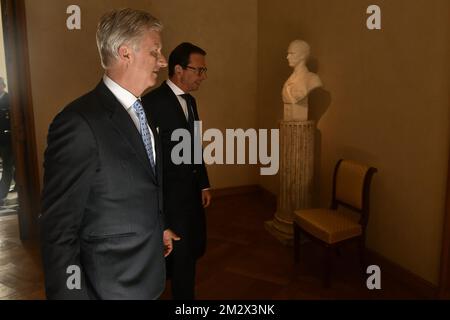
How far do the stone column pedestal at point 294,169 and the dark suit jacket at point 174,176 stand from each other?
1463mm

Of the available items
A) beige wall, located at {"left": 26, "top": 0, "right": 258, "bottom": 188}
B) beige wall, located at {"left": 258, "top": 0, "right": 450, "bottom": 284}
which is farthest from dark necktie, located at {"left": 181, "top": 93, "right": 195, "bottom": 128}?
beige wall, located at {"left": 26, "top": 0, "right": 258, "bottom": 188}

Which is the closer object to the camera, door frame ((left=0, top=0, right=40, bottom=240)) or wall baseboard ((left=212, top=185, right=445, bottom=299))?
wall baseboard ((left=212, top=185, right=445, bottom=299))

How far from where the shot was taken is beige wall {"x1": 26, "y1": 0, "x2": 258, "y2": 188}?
405 cm

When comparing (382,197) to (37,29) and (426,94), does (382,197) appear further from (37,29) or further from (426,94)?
(37,29)

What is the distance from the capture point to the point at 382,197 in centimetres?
312

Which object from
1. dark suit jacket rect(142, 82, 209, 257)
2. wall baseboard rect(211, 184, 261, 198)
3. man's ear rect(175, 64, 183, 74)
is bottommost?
wall baseboard rect(211, 184, 261, 198)

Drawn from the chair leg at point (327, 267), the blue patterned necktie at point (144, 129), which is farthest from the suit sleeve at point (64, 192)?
the chair leg at point (327, 267)

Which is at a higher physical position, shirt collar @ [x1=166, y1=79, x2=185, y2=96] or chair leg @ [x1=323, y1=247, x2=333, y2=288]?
shirt collar @ [x1=166, y1=79, x2=185, y2=96]

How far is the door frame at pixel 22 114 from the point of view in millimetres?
3704

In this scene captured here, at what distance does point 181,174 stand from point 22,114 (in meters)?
2.33

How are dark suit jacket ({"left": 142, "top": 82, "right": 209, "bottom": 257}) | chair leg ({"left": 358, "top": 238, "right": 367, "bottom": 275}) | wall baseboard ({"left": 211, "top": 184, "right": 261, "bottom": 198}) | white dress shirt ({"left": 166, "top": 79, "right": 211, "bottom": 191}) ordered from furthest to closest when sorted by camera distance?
1. wall baseboard ({"left": 211, "top": 184, "right": 261, "bottom": 198})
2. chair leg ({"left": 358, "top": 238, "right": 367, "bottom": 275})
3. white dress shirt ({"left": 166, "top": 79, "right": 211, "bottom": 191})
4. dark suit jacket ({"left": 142, "top": 82, "right": 209, "bottom": 257})

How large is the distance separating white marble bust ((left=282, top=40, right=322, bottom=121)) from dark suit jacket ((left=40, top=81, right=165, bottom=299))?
7.89ft

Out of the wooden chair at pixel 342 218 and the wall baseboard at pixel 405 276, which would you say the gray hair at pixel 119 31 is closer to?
the wooden chair at pixel 342 218

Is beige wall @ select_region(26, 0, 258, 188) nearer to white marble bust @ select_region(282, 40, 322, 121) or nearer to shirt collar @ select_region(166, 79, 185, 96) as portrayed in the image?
white marble bust @ select_region(282, 40, 322, 121)
